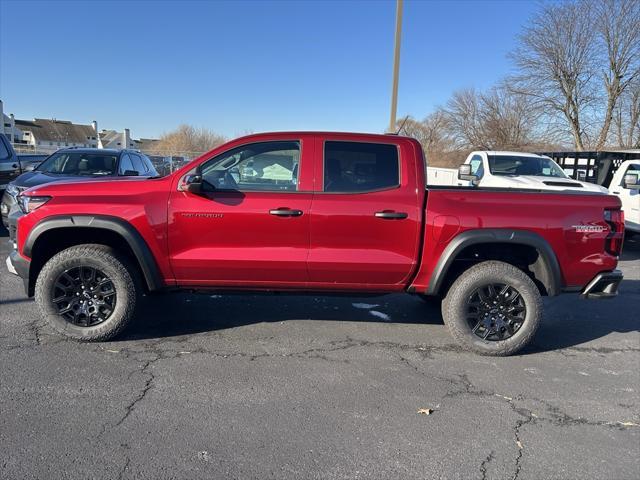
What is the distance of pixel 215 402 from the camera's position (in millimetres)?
3287

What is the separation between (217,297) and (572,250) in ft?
12.5

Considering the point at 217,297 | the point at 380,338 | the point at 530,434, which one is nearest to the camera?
the point at 530,434

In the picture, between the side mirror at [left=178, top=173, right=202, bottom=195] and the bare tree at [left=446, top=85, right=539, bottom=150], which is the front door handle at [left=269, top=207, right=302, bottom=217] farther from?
the bare tree at [left=446, top=85, right=539, bottom=150]

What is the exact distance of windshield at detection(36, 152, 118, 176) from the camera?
8617mm

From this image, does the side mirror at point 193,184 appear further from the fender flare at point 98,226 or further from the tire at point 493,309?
the tire at point 493,309

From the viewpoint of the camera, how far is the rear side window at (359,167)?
4199 millimetres

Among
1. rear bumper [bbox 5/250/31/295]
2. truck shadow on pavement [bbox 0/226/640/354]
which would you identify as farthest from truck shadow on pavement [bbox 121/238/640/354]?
rear bumper [bbox 5/250/31/295]

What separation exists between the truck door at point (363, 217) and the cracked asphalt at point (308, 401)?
A: 28.0 inches

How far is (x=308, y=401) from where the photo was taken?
335 centimetres

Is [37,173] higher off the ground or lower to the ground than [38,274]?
higher

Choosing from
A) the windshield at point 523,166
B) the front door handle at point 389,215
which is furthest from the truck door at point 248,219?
the windshield at point 523,166

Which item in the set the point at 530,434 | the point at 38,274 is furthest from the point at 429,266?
the point at 38,274

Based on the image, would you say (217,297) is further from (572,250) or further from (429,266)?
(572,250)

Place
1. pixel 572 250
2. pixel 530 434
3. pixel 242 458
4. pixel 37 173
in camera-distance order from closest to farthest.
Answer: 1. pixel 242 458
2. pixel 530 434
3. pixel 572 250
4. pixel 37 173
